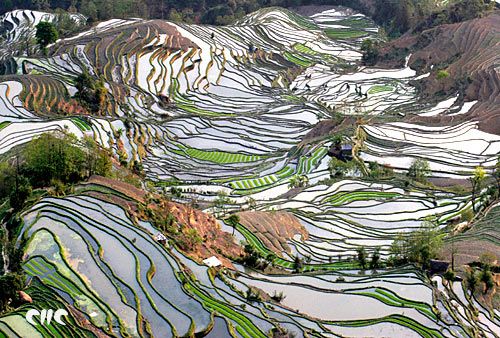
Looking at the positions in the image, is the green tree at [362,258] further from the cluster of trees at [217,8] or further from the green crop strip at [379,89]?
the cluster of trees at [217,8]

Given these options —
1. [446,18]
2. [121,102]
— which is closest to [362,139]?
[121,102]

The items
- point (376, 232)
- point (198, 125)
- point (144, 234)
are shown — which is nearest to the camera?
point (144, 234)

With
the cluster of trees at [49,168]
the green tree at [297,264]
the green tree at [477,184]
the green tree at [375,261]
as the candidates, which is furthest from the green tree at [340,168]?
the cluster of trees at [49,168]

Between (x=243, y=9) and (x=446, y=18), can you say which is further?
(x=243, y=9)

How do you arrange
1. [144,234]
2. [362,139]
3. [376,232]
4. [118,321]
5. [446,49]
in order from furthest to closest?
1. [446,49]
2. [362,139]
3. [376,232]
4. [144,234]
5. [118,321]

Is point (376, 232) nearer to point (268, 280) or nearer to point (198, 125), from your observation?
point (268, 280)

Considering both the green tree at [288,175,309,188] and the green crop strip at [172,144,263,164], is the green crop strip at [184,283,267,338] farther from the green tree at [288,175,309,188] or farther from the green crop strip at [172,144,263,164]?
the green crop strip at [172,144,263,164]

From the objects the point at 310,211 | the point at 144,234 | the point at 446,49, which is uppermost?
the point at 446,49

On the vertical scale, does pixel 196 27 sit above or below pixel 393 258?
above
